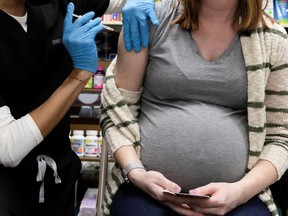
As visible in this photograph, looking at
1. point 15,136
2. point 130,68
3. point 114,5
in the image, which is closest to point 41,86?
point 15,136

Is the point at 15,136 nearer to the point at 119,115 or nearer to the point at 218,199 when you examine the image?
the point at 119,115

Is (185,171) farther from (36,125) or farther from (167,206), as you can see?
(36,125)

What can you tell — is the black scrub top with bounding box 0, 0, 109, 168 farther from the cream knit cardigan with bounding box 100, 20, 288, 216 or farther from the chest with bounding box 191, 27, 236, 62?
the chest with bounding box 191, 27, 236, 62

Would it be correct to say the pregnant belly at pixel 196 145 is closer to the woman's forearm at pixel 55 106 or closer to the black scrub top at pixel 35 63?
the woman's forearm at pixel 55 106

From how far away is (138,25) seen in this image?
1.15 meters

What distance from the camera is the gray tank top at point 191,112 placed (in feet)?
3.46

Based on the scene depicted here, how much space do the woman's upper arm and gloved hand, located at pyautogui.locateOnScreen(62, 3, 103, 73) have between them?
0.38ft

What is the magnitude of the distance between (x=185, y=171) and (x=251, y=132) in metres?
0.25

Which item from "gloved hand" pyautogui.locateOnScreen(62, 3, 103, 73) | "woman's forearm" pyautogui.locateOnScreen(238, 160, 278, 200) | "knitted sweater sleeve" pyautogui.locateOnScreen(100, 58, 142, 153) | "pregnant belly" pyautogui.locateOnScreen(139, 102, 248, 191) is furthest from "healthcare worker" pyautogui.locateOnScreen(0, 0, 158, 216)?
"woman's forearm" pyautogui.locateOnScreen(238, 160, 278, 200)

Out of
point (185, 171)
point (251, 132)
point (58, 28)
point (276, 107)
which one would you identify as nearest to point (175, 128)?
point (185, 171)

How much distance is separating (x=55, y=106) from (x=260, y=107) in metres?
0.65

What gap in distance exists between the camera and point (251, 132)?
1.11m

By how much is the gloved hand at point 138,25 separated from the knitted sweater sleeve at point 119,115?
0.14 metres

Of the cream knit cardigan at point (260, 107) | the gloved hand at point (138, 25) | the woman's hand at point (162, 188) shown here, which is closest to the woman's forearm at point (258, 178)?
the cream knit cardigan at point (260, 107)
